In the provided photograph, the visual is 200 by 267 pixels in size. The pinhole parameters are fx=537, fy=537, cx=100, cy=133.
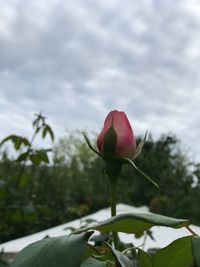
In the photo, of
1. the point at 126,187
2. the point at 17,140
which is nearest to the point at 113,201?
the point at 17,140

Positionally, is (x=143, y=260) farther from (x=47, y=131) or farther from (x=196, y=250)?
(x=47, y=131)

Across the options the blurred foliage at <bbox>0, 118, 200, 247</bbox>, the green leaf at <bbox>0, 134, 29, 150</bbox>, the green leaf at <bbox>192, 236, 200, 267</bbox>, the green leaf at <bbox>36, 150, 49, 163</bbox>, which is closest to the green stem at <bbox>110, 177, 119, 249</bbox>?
the green leaf at <bbox>192, 236, 200, 267</bbox>

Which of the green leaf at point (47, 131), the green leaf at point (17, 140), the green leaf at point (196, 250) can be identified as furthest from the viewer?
the green leaf at point (47, 131)

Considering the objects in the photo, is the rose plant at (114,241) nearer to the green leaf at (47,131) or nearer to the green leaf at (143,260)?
the green leaf at (143,260)

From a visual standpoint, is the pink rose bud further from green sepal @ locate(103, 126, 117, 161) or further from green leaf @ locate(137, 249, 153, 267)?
green leaf @ locate(137, 249, 153, 267)

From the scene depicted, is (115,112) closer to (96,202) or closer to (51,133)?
(51,133)

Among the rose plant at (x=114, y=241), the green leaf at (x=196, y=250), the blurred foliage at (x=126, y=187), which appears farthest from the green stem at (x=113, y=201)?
the blurred foliage at (x=126, y=187)

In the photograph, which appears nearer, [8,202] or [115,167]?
[115,167]

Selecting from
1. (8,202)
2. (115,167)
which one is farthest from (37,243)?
(8,202)
